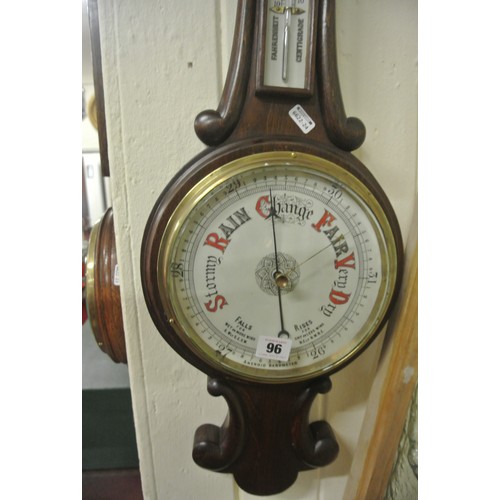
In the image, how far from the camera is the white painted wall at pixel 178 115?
19.0 inches

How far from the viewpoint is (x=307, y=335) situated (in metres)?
0.49

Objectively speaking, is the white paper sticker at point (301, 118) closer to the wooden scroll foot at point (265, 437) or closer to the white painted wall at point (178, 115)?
the white painted wall at point (178, 115)

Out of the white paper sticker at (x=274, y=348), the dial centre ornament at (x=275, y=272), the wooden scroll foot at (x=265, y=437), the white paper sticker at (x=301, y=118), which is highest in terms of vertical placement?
the white paper sticker at (x=301, y=118)

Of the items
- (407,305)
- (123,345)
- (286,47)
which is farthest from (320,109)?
(123,345)

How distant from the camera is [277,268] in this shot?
47cm

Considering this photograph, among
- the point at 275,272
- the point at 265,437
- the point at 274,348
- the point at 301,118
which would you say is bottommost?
the point at 265,437

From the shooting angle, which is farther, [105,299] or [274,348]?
[105,299]

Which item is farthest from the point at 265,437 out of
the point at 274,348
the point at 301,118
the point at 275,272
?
the point at 301,118

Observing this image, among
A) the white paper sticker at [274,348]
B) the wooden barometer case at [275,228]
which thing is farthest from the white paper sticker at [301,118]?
the white paper sticker at [274,348]

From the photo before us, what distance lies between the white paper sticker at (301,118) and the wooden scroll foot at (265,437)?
359mm

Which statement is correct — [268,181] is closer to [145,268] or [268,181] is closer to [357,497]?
[145,268]

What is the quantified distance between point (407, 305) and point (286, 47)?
1.25 ft

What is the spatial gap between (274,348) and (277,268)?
113 mm

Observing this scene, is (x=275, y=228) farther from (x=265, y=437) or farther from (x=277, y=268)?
(x=265, y=437)
